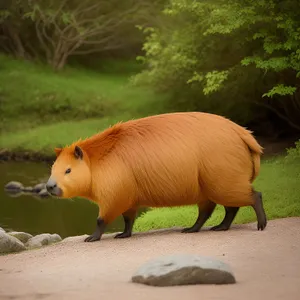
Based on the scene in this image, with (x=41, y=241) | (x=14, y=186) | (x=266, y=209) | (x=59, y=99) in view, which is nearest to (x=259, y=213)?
(x=266, y=209)

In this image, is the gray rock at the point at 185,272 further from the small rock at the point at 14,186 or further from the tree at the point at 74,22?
the tree at the point at 74,22

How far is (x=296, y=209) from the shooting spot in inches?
458

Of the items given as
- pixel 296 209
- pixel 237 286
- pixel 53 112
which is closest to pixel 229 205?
pixel 296 209

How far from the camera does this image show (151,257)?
8055mm

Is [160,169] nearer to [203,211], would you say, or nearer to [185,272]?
[203,211]

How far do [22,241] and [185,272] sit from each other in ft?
21.0

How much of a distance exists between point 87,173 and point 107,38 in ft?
75.6

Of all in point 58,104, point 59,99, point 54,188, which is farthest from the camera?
point 59,99

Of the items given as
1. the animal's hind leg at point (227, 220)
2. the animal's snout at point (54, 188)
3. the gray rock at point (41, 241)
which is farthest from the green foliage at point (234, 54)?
the animal's snout at point (54, 188)

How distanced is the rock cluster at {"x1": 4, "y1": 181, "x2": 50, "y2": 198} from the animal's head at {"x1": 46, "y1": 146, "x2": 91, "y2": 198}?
9.51 meters

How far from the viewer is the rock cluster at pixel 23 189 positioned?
19.1m

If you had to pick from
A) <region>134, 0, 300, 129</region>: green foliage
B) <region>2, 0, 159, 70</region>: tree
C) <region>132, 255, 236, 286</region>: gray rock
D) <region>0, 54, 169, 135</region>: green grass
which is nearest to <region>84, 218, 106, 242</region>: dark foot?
<region>132, 255, 236, 286</region>: gray rock

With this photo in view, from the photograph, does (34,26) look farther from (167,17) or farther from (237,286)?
(237,286)

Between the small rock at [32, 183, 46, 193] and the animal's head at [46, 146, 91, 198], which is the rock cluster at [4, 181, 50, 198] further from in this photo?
the animal's head at [46, 146, 91, 198]
